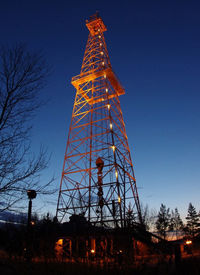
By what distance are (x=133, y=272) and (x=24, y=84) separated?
5242 mm

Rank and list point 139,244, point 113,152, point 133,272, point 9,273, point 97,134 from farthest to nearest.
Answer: point 97,134, point 113,152, point 139,244, point 9,273, point 133,272

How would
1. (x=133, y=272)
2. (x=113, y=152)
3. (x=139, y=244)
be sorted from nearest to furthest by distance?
(x=133, y=272) < (x=139, y=244) < (x=113, y=152)

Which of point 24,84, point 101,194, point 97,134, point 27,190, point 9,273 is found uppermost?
point 97,134

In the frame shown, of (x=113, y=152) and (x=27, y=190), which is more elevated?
(x=113, y=152)

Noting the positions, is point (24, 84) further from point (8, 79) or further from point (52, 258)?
point (52, 258)

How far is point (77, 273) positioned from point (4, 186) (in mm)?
2557

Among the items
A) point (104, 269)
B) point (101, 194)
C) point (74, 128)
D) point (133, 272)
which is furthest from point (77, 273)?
point (74, 128)

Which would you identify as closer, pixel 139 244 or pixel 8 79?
pixel 8 79

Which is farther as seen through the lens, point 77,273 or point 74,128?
point 74,128

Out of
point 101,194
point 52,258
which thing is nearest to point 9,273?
point 52,258

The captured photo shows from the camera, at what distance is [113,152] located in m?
16.8

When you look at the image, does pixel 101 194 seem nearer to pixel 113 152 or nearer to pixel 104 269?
pixel 113 152

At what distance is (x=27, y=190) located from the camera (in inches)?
231

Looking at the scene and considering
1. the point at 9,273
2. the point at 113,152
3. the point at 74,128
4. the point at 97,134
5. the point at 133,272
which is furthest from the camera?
the point at 74,128
